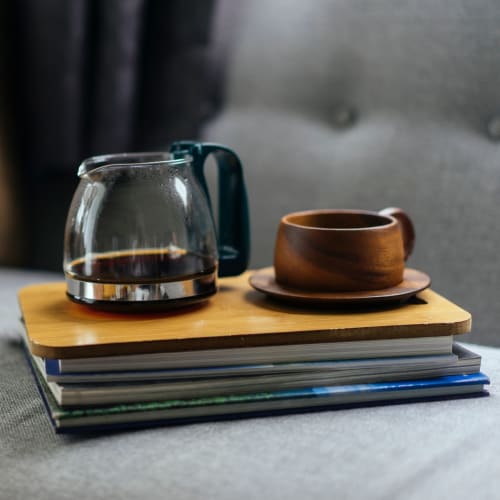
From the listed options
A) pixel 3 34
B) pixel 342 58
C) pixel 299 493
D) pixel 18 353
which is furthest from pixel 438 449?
pixel 3 34

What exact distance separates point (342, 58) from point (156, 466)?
706mm

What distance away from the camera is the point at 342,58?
1069mm

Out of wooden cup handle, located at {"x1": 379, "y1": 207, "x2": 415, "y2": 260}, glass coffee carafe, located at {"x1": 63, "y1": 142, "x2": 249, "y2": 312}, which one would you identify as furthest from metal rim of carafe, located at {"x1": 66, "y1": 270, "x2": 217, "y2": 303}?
wooden cup handle, located at {"x1": 379, "y1": 207, "x2": 415, "y2": 260}

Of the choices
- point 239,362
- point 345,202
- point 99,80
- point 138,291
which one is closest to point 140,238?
point 138,291

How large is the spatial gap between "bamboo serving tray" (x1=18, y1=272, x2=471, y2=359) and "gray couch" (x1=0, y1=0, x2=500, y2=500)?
6cm

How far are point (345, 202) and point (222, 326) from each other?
435 mm

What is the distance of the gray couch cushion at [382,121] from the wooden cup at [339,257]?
0.79 ft

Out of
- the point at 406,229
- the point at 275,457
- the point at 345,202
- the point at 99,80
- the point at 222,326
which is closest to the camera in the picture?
the point at 275,457

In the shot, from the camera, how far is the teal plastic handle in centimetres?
80

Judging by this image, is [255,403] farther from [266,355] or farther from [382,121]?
[382,121]

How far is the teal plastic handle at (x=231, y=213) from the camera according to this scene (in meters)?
0.80

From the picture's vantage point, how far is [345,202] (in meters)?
1.04

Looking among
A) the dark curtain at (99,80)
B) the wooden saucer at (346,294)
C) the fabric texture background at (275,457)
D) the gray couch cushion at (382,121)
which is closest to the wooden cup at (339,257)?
the wooden saucer at (346,294)

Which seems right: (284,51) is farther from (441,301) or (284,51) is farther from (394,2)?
(441,301)
